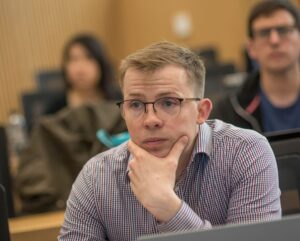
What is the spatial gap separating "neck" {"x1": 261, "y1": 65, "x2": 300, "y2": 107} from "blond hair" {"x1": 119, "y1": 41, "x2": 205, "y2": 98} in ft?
5.01

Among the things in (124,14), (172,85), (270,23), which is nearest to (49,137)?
(270,23)

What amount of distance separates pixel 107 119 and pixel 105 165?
65.4 inches

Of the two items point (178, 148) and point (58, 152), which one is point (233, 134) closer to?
point (178, 148)

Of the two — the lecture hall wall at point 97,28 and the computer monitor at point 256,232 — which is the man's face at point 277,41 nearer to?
the computer monitor at point 256,232

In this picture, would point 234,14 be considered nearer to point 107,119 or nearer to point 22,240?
point 107,119

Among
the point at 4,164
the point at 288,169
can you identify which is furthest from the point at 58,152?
the point at 288,169

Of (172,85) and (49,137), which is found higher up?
(172,85)

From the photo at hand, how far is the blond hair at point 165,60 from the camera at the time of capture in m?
2.10

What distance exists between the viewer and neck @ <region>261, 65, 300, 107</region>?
3.66 m

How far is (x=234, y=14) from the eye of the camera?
9.21 meters

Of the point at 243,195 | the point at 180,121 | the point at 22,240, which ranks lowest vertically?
the point at 22,240

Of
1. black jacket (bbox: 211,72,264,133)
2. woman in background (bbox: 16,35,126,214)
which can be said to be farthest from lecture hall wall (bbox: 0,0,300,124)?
black jacket (bbox: 211,72,264,133)

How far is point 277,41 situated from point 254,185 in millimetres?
1633

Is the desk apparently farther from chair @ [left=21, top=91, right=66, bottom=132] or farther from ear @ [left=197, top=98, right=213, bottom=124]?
chair @ [left=21, top=91, right=66, bottom=132]
